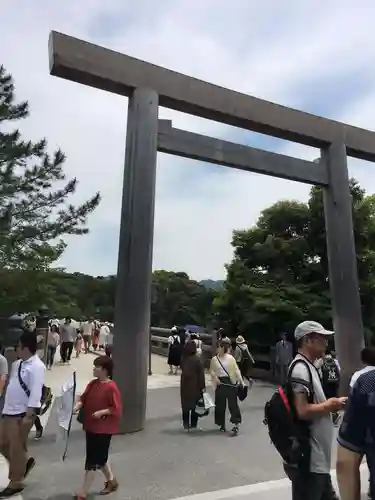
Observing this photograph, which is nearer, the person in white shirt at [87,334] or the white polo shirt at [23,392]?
the white polo shirt at [23,392]

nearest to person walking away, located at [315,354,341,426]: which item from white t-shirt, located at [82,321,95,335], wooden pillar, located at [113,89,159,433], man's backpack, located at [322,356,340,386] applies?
man's backpack, located at [322,356,340,386]

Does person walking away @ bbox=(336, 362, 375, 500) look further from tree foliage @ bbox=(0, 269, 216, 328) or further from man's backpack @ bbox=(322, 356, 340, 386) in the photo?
Answer: tree foliage @ bbox=(0, 269, 216, 328)

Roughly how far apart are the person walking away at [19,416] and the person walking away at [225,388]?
3418 millimetres

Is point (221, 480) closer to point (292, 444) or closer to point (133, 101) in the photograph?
point (292, 444)

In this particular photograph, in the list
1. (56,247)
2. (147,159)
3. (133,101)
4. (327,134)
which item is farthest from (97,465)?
(56,247)

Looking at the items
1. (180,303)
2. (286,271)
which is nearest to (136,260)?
(286,271)

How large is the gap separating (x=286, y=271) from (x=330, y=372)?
7816mm

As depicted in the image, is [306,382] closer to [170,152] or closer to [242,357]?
[170,152]

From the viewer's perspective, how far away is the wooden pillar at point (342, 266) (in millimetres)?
9672

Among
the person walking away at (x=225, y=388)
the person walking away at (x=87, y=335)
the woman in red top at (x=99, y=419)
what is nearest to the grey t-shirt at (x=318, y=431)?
the woman in red top at (x=99, y=419)

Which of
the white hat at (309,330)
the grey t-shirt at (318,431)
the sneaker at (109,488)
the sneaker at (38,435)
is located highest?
the white hat at (309,330)

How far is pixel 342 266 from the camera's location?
32.6ft

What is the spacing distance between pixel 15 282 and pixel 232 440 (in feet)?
23.2

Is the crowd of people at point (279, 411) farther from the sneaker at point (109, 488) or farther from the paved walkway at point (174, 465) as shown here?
the paved walkway at point (174, 465)
